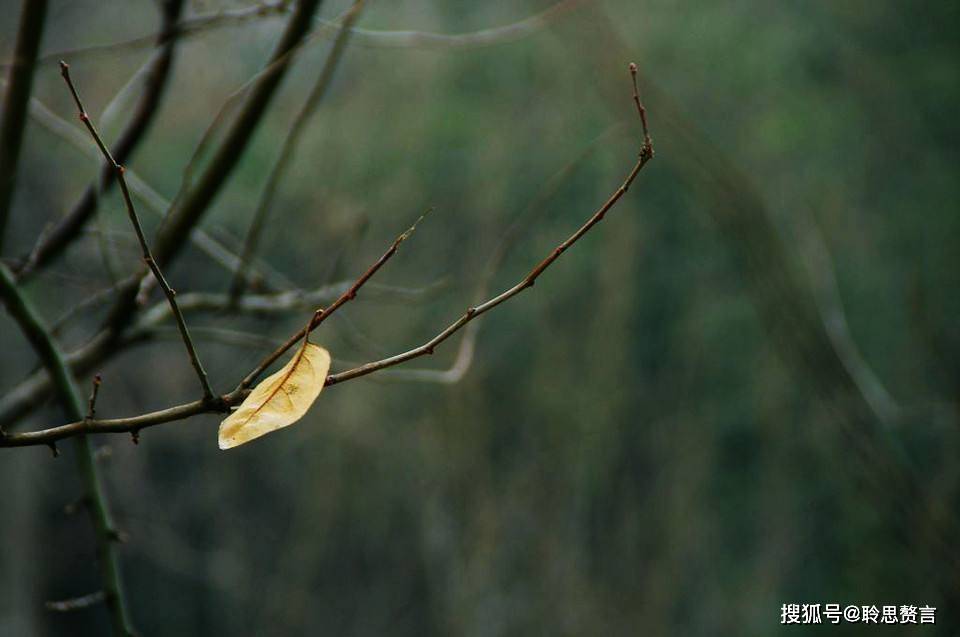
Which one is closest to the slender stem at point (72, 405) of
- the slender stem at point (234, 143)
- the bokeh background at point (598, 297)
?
the slender stem at point (234, 143)

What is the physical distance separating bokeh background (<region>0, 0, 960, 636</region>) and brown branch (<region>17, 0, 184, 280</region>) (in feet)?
3.79

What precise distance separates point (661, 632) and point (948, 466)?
67 centimetres

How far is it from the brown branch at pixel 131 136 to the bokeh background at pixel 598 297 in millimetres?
1156

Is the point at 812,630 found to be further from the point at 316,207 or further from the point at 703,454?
the point at 316,207

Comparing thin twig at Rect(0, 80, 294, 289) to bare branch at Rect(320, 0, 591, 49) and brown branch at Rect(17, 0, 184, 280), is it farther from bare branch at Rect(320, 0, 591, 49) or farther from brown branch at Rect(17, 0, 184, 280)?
bare branch at Rect(320, 0, 591, 49)

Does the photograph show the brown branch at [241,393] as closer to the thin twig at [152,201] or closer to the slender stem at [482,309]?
the slender stem at [482,309]

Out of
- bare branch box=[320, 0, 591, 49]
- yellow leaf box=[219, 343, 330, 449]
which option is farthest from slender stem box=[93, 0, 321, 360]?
yellow leaf box=[219, 343, 330, 449]

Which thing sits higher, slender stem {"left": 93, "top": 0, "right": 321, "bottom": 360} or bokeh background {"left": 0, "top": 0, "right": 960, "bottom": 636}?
bokeh background {"left": 0, "top": 0, "right": 960, "bottom": 636}

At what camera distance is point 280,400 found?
0.84 ft

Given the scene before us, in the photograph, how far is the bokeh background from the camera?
1804 mm

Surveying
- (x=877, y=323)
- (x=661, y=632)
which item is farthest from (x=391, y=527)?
(x=877, y=323)

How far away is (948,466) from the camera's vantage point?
5.52ft

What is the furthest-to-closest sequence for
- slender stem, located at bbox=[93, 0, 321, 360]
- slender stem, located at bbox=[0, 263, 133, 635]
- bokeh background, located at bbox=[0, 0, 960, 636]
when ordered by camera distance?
bokeh background, located at bbox=[0, 0, 960, 636], slender stem, located at bbox=[93, 0, 321, 360], slender stem, located at bbox=[0, 263, 133, 635]

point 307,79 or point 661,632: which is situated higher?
point 307,79
